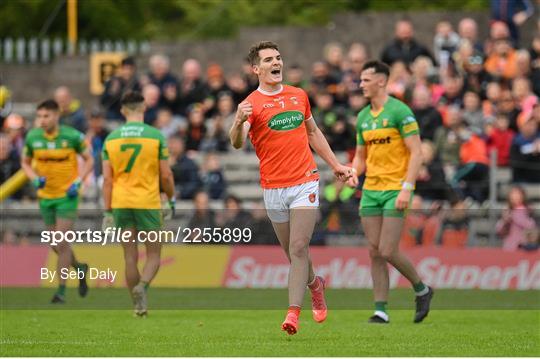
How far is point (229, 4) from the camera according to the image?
124ft

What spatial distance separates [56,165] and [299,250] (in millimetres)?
6373

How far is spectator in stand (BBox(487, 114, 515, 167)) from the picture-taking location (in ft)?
78.1

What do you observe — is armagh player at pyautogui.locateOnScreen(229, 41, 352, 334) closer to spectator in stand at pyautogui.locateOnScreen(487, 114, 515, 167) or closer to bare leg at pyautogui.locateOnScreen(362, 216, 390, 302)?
bare leg at pyautogui.locateOnScreen(362, 216, 390, 302)

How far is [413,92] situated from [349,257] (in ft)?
12.3

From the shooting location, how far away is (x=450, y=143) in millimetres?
23375

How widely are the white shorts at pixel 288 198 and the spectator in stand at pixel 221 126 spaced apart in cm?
1193

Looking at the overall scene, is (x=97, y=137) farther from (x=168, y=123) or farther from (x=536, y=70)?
(x=536, y=70)

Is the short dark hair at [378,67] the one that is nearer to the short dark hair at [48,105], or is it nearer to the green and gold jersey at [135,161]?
the green and gold jersey at [135,161]

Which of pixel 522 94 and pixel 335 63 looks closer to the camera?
pixel 522 94

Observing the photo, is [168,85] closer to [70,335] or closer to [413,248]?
[413,248]

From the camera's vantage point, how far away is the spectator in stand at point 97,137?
24828 millimetres

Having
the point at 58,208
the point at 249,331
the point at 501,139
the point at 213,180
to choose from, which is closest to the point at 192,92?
the point at 213,180

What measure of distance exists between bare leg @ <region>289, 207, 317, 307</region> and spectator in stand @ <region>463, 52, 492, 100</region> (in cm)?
1208

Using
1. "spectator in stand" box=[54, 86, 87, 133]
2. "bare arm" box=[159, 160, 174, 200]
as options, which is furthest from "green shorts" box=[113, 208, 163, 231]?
"spectator in stand" box=[54, 86, 87, 133]
